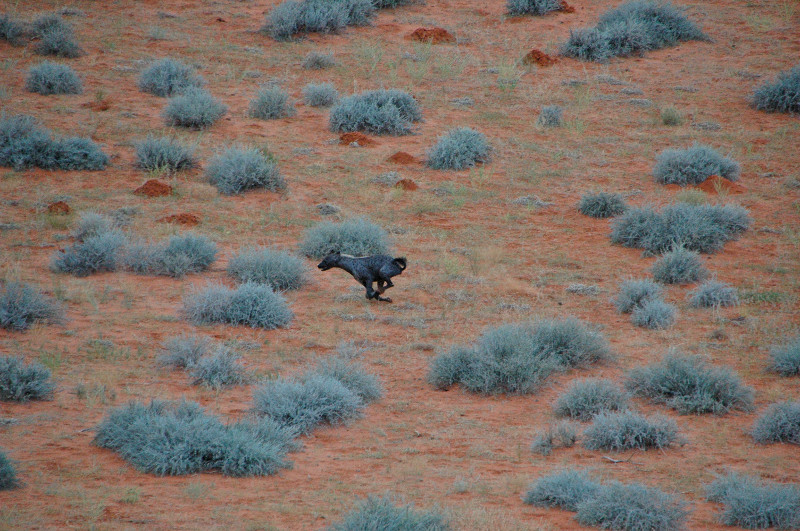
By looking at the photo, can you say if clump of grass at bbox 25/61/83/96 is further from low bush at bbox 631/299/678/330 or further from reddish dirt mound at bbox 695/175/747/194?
low bush at bbox 631/299/678/330

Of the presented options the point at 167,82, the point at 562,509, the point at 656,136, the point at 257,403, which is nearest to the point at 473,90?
the point at 656,136

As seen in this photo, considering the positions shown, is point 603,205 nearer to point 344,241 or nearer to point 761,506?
point 344,241

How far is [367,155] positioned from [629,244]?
5.21 m

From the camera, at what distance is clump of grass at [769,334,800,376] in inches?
360

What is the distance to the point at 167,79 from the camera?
1803 centimetres

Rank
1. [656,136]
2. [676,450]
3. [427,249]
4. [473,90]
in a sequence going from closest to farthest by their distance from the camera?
1. [676,450]
2. [427,249]
3. [656,136]
4. [473,90]

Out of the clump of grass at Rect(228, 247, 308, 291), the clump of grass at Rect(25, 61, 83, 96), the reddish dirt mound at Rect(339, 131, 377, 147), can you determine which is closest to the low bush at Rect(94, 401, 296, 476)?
the clump of grass at Rect(228, 247, 308, 291)

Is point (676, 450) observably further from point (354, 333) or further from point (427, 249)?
point (427, 249)

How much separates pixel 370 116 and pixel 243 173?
3.55 meters

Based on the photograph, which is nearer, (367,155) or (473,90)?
(367,155)

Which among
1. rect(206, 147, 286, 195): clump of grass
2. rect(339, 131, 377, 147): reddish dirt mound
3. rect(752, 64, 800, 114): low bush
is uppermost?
rect(752, 64, 800, 114): low bush

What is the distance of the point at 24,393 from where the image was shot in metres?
7.93

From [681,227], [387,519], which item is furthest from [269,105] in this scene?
[387,519]

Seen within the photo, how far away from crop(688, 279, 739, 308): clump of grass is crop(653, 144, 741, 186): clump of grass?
14.4ft
